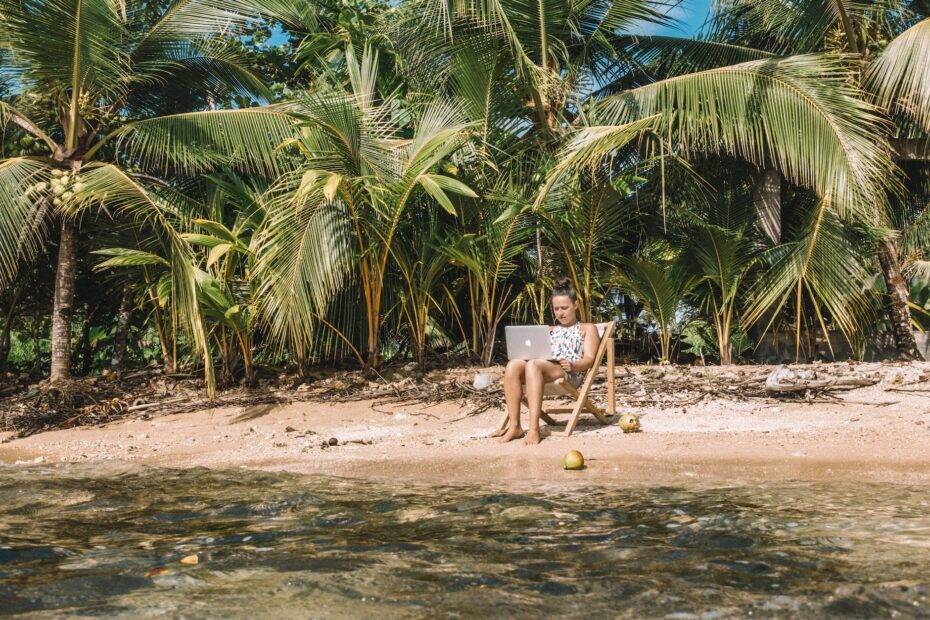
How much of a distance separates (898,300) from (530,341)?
17.7 feet

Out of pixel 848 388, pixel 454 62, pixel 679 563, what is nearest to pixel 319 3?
pixel 454 62

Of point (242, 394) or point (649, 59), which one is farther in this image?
point (649, 59)

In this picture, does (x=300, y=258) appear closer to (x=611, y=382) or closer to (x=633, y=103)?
(x=611, y=382)

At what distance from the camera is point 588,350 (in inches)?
262

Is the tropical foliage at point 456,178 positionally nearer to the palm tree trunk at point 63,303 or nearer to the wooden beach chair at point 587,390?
the palm tree trunk at point 63,303

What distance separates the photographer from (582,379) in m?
7.16

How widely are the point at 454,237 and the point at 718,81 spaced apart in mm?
3125

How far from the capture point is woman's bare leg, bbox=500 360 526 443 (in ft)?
21.5

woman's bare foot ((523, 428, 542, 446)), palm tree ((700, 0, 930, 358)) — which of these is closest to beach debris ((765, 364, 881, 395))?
palm tree ((700, 0, 930, 358))

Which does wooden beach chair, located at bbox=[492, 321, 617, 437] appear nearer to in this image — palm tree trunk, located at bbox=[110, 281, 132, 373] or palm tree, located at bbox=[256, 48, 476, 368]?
palm tree, located at bbox=[256, 48, 476, 368]

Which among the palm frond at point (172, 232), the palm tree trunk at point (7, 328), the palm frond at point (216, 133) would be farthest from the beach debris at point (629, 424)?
A: the palm tree trunk at point (7, 328)

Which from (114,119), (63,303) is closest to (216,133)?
(114,119)

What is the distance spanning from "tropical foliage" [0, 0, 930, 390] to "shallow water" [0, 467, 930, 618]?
3.48 meters

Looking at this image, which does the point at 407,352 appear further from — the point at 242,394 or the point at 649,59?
the point at 649,59
